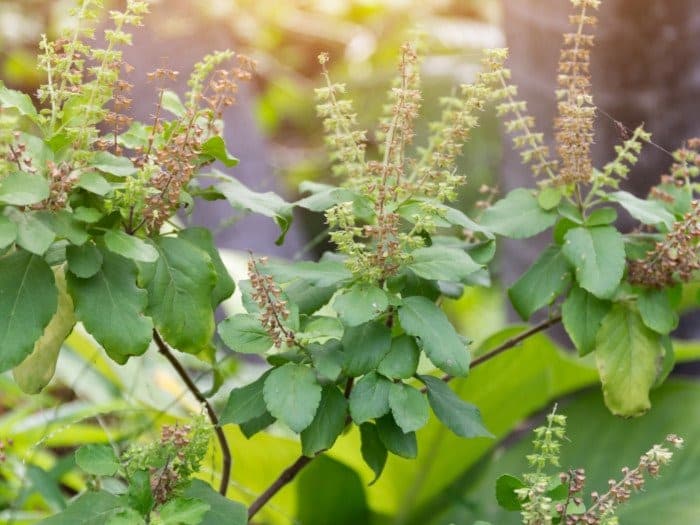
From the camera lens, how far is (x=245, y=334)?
3.36ft

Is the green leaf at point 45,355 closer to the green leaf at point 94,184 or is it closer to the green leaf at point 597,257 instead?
the green leaf at point 94,184

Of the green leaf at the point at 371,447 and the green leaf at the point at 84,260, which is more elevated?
the green leaf at the point at 84,260

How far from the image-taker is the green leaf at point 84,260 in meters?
0.98

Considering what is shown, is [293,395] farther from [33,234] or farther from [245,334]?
[33,234]

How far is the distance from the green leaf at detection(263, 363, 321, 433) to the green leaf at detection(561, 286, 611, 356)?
383 millimetres

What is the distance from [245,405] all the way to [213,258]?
19cm

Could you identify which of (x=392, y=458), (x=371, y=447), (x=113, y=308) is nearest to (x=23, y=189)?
(x=113, y=308)

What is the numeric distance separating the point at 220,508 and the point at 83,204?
37cm

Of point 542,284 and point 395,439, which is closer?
point 395,439

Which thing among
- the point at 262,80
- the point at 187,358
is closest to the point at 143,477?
the point at 187,358

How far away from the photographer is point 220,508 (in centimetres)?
105

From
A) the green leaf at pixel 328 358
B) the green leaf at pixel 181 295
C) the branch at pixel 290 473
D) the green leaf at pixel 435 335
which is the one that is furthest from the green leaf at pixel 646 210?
the green leaf at pixel 181 295

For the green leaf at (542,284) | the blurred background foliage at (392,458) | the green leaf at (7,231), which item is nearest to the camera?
the green leaf at (7,231)

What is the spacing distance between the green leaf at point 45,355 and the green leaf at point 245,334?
0.20m
